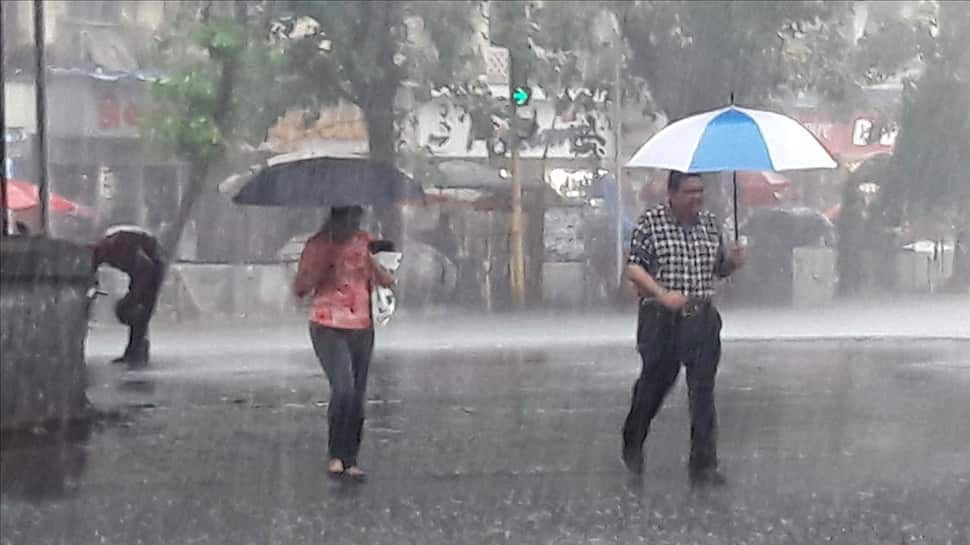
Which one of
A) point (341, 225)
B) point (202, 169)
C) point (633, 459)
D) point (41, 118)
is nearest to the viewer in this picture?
point (341, 225)

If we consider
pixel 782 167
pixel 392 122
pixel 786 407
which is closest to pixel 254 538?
pixel 782 167

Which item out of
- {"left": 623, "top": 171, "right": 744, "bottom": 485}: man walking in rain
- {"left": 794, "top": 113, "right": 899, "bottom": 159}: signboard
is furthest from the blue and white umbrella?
{"left": 794, "top": 113, "right": 899, "bottom": 159}: signboard

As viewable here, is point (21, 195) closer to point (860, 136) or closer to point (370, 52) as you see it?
point (370, 52)

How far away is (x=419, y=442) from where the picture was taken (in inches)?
344

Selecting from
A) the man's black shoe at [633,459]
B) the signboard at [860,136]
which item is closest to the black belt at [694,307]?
the man's black shoe at [633,459]

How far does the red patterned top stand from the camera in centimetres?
697

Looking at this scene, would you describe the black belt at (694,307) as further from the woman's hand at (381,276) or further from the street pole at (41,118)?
the street pole at (41,118)

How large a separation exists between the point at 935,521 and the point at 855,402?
3355 mm

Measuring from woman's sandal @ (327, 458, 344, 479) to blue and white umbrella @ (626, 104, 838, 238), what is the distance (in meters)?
1.96

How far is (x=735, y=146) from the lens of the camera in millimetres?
7090

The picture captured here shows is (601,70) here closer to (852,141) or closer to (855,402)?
(852,141)

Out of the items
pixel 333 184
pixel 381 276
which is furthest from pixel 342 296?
pixel 333 184

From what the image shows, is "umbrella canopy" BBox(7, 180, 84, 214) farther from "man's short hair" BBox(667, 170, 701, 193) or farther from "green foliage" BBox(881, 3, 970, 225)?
"green foliage" BBox(881, 3, 970, 225)

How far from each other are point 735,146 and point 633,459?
161 cm
